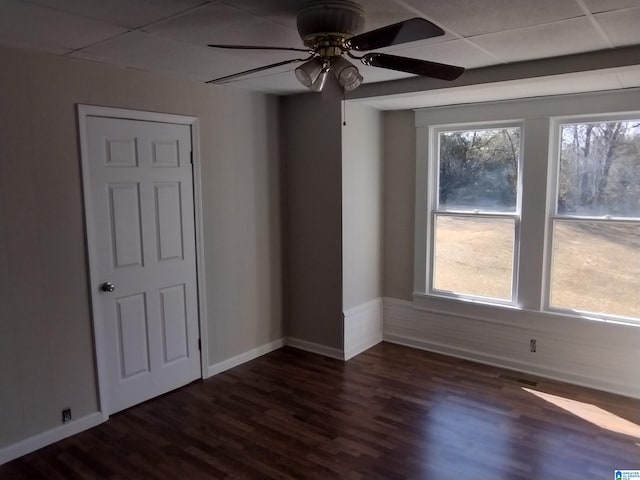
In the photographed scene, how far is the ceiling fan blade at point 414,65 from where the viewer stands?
2.04m

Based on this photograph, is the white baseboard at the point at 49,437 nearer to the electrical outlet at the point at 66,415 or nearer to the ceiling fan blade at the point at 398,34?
the electrical outlet at the point at 66,415

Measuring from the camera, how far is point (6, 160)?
2729 millimetres

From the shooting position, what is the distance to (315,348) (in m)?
4.54

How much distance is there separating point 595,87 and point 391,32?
98.7 inches

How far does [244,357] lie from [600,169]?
3378 mm

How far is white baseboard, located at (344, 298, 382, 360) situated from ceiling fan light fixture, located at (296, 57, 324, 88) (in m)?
2.64

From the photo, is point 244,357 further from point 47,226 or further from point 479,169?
point 479,169

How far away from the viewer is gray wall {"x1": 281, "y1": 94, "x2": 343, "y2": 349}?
13.9ft

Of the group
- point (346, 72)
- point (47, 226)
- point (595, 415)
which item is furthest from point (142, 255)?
point (595, 415)

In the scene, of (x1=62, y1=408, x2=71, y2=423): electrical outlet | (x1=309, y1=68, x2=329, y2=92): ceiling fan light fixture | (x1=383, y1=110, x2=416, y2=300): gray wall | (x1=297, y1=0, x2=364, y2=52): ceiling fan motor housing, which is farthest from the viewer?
(x1=383, y1=110, x2=416, y2=300): gray wall

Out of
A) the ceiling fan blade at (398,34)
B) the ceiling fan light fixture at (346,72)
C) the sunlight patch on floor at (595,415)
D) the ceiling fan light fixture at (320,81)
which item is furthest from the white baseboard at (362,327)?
the ceiling fan blade at (398,34)

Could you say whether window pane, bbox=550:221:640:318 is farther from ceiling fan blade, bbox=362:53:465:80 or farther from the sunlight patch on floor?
ceiling fan blade, bbox=362:53:465:80

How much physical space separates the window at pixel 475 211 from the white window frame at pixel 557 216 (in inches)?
10.4

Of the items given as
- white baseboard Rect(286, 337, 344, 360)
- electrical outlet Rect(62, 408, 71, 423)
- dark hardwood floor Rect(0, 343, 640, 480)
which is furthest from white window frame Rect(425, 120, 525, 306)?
electrical outlet Rect(62, 408, 71, 423)
